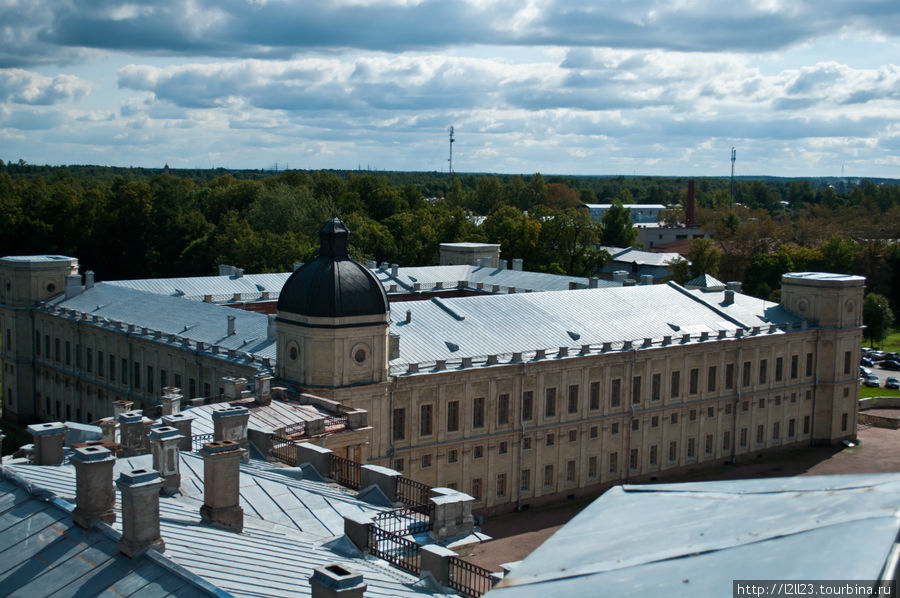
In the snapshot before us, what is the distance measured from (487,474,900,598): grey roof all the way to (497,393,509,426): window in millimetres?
44363

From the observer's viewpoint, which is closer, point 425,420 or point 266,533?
point 266,533

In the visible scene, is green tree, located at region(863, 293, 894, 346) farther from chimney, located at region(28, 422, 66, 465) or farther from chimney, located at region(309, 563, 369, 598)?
chimney, located at region(309, 563, 369, 598)

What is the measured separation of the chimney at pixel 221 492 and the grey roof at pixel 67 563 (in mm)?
3339

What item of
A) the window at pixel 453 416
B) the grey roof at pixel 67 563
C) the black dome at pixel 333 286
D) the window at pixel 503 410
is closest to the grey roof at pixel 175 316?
the black dome at pixel 333 286

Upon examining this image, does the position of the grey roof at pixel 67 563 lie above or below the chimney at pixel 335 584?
below

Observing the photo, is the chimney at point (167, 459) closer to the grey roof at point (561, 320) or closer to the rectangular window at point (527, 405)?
the grey roof at point (561, 320)

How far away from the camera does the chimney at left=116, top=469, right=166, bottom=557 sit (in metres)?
17.6

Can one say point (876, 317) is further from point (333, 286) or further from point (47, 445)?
point (47, 445)

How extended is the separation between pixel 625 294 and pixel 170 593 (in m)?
55.4

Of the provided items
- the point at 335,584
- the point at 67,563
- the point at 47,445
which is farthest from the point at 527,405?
the point at 335,584

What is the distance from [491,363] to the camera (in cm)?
5566

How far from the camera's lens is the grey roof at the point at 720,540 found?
28.9ft

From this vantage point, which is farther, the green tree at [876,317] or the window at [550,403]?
the green tree at [876,317]

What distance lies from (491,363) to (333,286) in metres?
12.2
